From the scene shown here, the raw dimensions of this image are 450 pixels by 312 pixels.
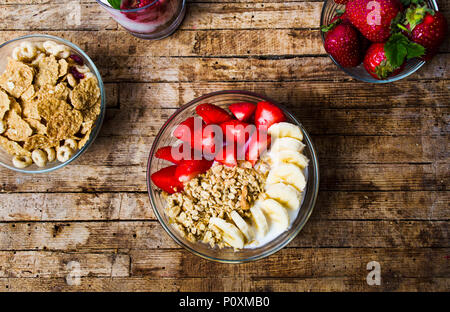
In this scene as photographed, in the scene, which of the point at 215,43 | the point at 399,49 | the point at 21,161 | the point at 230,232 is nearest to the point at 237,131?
the point at 230,232

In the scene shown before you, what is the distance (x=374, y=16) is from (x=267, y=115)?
389mm

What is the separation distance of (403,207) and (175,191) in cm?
76

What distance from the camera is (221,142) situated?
995mm

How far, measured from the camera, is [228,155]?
0.98 meters

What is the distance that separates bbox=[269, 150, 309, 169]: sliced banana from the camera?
953 mm

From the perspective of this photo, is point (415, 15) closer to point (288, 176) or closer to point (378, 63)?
point (378, 63)

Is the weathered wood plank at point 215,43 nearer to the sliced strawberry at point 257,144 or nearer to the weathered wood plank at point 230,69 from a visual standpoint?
the weathered wood plank at point 230,69

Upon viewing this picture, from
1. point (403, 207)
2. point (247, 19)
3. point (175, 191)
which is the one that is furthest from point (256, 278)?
point (247, 19)

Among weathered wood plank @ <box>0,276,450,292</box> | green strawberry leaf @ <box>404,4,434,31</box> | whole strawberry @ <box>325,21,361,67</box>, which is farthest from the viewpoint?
weathered wood plank @ <box>0,276,450,292</box>

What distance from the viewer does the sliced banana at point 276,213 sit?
94cm

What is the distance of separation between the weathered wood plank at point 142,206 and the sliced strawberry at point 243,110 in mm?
380

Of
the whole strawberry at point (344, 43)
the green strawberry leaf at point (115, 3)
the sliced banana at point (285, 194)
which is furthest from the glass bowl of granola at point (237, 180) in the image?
the green strawberry leaf at point (115, 3)

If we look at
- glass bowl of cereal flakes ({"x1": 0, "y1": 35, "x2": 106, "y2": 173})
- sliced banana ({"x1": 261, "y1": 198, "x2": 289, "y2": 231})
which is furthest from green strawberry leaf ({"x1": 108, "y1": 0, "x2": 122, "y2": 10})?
sliced banana ({"x1": 261, "y1": 198, "x2": 289, "y2": 231})

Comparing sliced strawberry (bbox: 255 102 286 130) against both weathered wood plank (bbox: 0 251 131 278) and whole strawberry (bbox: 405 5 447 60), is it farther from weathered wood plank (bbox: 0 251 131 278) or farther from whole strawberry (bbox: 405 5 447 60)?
weathered wood plank (bbox: 0 251 131 278)
